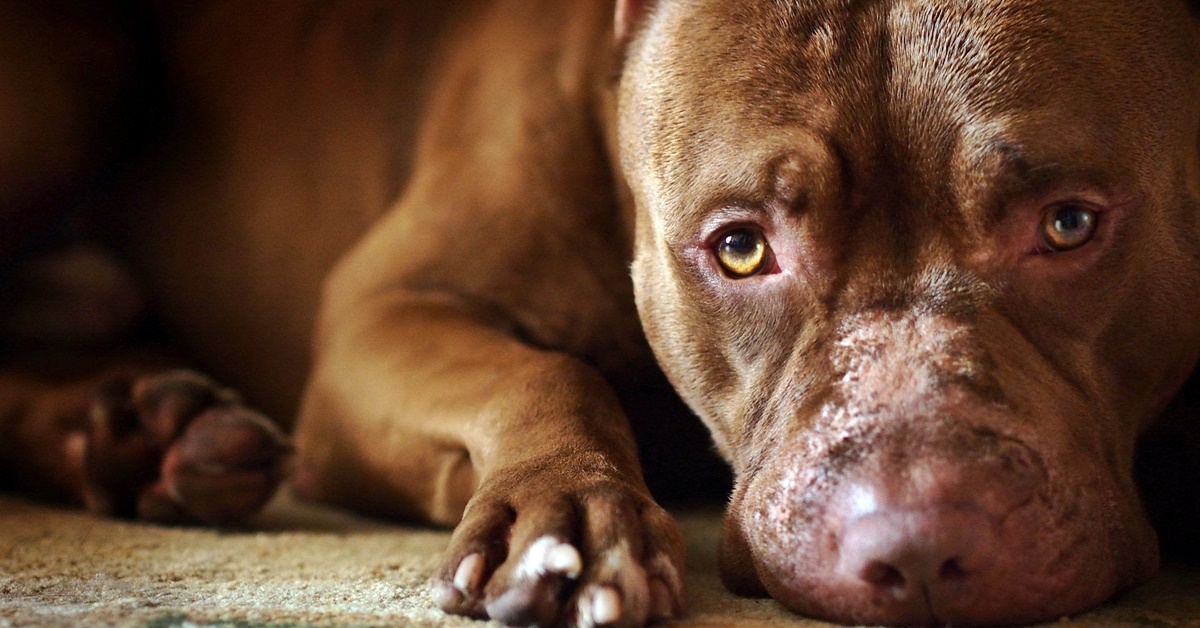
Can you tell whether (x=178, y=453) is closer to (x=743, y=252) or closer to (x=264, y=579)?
(x=264, y=579)

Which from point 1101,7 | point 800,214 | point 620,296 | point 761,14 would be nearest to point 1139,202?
point 1101,7

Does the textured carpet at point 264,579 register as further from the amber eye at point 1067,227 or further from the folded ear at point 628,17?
the folded ear at point 628,17

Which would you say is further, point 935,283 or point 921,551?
point 935,283

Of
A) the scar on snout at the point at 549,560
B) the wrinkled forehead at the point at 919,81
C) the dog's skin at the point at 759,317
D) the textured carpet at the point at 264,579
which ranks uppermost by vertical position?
the wrinkled forehead at the point at 919,81

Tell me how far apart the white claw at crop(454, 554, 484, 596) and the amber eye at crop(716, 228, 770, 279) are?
572mm

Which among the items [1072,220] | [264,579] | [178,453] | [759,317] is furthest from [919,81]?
[178,453]

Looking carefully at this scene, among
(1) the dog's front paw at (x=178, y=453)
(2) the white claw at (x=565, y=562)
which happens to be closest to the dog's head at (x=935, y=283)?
(2) the white claw at (x=565, y=562)

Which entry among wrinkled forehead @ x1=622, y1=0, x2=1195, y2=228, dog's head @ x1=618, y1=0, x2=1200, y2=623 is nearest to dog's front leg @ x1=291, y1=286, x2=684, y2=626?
dog's head @ x1=618, y1=0, x2=1200, y2=623

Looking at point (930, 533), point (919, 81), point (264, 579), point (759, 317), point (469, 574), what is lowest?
point (264, 579)

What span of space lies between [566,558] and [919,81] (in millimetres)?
777

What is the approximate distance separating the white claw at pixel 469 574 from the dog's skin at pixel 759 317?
15 mm

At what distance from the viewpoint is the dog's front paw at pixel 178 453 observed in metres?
2.34

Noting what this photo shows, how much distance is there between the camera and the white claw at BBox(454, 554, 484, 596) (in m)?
1.52

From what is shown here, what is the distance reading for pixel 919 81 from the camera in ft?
5.67
